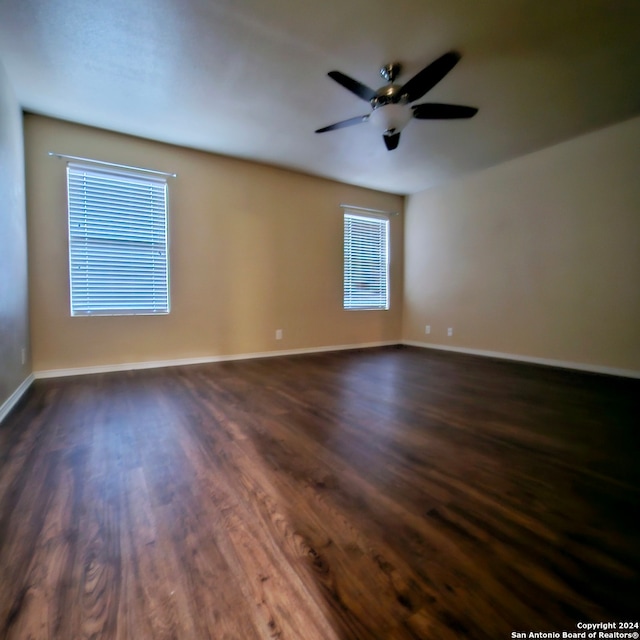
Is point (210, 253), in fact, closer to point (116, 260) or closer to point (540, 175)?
point (116, 260)

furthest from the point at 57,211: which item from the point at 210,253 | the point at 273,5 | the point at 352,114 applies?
the point at 352,114

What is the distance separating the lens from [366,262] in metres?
5.57

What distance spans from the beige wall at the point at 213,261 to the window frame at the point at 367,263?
16cm

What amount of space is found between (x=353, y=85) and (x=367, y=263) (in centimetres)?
341

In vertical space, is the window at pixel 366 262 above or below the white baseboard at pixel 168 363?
above

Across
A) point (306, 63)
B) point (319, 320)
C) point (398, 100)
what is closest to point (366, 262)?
point (319, 320)

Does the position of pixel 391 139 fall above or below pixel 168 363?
above

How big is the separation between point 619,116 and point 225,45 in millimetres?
3890

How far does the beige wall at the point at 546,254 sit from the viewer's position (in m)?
3.43

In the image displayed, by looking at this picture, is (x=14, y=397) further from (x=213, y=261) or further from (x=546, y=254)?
(x=546, y=254)

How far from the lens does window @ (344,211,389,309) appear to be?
536cm

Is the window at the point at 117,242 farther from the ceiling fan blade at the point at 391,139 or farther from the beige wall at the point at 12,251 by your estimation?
the ceiling fan blade at the point at 391,139

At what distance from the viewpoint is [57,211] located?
11.0ft

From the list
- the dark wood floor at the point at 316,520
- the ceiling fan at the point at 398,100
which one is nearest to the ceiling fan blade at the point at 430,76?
the ceiling fan at the point at 398,100
